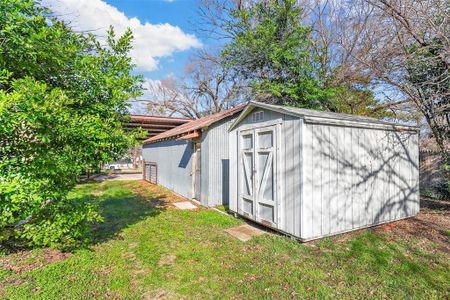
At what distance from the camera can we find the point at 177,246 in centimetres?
461

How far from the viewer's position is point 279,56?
35.3 feet

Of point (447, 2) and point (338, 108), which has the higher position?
point (447, 2)

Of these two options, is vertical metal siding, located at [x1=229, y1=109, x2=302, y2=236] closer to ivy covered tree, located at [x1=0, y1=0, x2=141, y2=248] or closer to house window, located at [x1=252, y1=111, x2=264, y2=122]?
house window, located at [x1=252, y1=111, x2=264, y2=122]

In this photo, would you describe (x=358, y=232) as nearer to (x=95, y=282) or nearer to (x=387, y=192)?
(x=387, y=192)

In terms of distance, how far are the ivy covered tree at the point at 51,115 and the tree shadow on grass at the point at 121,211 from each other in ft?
2.85

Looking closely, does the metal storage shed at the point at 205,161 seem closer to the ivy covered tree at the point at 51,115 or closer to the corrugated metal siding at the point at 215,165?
the corrugated metal siding at the point at 215,165

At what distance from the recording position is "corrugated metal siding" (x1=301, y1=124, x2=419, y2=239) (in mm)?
4473

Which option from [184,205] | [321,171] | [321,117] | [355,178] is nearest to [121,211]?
[184,205]

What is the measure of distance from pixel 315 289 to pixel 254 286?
767 mm

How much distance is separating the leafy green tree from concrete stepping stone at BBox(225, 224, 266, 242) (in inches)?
269

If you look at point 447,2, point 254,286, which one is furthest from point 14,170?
point 447,2

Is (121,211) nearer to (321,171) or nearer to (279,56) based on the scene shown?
(321,171)

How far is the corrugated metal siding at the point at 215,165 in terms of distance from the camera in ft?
25.6

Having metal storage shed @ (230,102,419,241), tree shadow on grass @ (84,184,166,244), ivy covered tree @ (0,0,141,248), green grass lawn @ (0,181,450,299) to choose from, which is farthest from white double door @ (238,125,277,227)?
tree shadow on grass @ (84,184,166,244)
